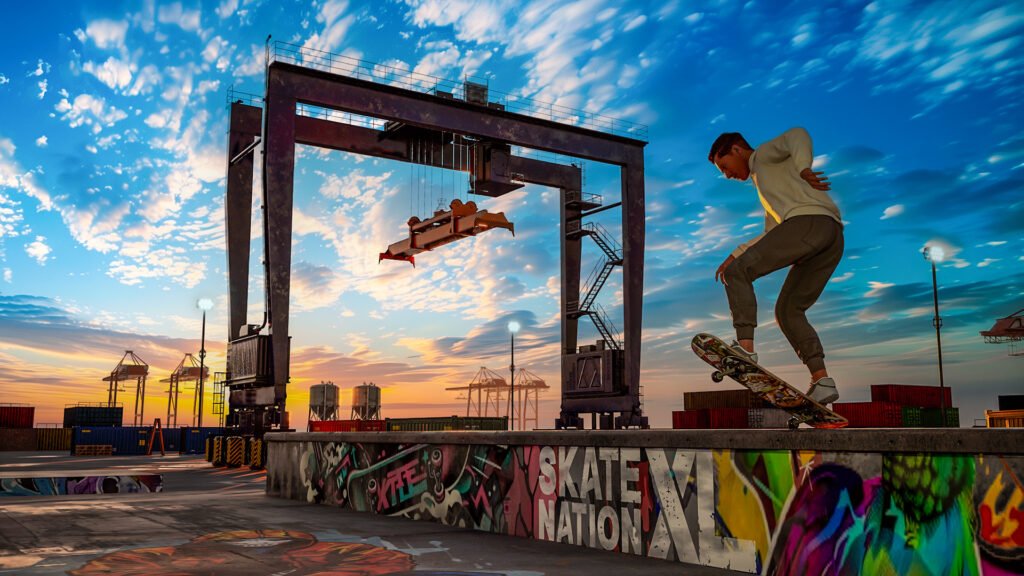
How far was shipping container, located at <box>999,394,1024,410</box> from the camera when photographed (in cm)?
5038

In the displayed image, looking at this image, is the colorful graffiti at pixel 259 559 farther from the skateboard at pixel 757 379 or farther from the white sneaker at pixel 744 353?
the white sneaker at pixel 744 353

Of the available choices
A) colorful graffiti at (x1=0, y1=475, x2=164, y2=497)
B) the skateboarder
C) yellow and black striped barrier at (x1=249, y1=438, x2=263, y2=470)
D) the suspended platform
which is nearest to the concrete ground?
the skateboarder

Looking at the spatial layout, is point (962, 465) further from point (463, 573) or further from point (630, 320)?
point (630, 320)

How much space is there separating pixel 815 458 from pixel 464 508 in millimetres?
4952

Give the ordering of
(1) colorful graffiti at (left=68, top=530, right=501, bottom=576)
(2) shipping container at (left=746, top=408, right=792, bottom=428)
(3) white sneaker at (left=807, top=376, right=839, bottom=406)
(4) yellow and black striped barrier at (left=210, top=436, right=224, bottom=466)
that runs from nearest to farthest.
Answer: (3) white sneaker at (left=807, top=376, right=839, bottom=406), (1) colorful graffiti at (left=68, top=530, right=501, bottom=576), (4) yellow and black striped barrier at (left=210, top=436, right=224, bottom=466), (2) shipping container at (left=746, top=408, right=792, bottom=428)

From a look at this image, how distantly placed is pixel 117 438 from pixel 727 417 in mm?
39781

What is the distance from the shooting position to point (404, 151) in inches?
1366

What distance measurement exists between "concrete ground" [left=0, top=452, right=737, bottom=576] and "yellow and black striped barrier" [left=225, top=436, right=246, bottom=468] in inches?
723

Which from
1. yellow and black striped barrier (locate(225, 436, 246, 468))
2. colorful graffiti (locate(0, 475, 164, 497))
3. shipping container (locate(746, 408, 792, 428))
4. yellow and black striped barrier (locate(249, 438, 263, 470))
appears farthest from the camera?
shipping container (locate(746, 408, 792, 428))

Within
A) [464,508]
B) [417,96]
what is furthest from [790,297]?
[417,96]

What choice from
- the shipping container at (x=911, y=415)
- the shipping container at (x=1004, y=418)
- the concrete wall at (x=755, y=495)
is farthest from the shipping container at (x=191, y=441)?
the concrete wall at (x=755, y=495)

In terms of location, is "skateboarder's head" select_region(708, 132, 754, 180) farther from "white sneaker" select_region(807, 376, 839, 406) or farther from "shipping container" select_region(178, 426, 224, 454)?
"shipping container" select_region(178, 426, 224, 454)

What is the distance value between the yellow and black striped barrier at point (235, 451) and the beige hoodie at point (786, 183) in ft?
89.2

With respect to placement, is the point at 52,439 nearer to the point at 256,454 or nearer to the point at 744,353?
the point at 256,454
